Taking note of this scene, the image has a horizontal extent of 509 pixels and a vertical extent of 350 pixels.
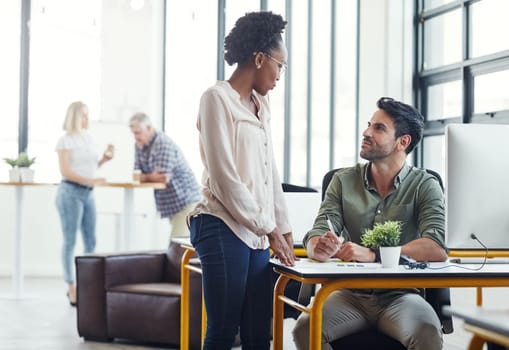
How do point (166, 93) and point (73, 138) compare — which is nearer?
point (73, 138)

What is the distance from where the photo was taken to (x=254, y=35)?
2.67m

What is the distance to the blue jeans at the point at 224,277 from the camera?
8.48 feet

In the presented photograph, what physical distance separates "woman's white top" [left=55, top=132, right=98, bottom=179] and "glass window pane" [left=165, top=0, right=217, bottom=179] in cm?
194

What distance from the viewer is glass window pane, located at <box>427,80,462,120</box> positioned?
24.2 ft

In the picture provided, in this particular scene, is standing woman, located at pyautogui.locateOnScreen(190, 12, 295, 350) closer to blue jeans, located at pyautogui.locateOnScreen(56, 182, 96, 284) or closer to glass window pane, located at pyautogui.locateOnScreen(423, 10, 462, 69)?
blue jeans, located at pyautogui.locateOnScreen(56, 182, 96, 284)

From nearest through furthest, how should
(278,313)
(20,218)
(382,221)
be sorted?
1. (278,313)
2. (382,221)
3. (20,218)

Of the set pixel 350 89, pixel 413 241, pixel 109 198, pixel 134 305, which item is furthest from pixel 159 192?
pixel 413 241

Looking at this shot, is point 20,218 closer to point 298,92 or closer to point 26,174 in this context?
point 26,174

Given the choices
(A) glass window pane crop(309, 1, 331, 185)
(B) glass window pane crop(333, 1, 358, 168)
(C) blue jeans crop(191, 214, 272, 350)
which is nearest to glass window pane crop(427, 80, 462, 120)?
(B) glass window pane crop(333, 1, 358, 168)

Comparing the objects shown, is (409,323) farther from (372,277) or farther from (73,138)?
(73,138)

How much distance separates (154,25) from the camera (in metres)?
8.48

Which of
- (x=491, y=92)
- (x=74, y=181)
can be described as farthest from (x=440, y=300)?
(x=491, y=92)

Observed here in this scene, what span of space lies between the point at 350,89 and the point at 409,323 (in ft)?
19.5

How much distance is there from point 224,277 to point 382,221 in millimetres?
711
